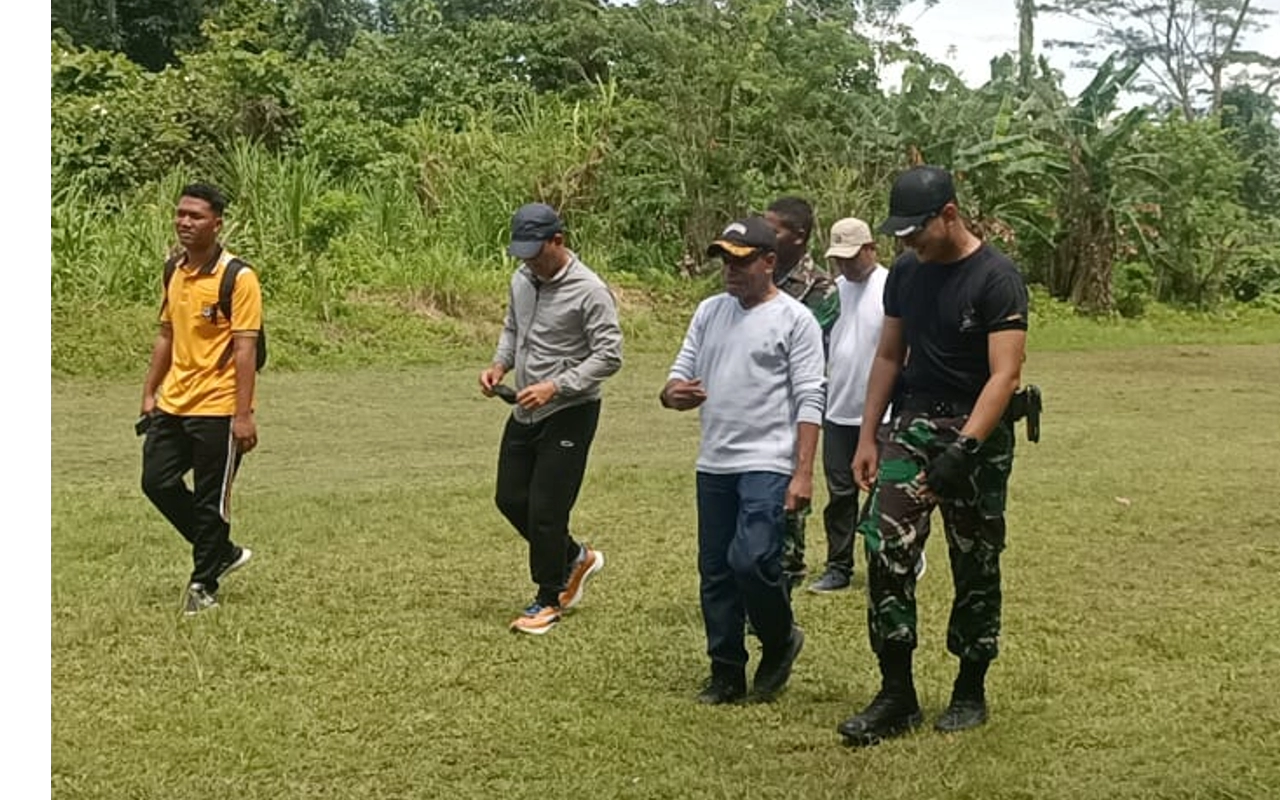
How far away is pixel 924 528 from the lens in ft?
13.9

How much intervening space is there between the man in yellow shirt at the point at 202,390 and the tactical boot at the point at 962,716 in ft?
8.51

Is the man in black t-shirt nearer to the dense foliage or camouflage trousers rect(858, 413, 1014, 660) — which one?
camouflage trousers rect(858, 413, 1014, 660)

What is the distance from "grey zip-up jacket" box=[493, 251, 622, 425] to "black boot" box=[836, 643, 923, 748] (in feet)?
4.96

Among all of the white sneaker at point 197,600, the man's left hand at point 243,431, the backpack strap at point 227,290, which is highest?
the backpack strap at point 227,290

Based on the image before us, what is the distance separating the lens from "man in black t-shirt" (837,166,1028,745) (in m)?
4.12

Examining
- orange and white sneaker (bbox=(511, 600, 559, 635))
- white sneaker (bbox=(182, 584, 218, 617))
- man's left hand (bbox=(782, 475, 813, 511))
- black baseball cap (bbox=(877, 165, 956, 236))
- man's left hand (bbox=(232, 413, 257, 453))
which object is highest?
black baseball cap (bbox=(877, 165, 956, 236))

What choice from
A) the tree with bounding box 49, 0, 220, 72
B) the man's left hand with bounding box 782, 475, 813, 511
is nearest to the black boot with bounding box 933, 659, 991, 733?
the man's left hand with bounding box 782, 475, 813, 511

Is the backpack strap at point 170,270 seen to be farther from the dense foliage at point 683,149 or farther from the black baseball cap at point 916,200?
the dense foliage at point 683,149

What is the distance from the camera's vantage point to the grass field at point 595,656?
13.1 ft

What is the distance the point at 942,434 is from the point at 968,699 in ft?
2.52

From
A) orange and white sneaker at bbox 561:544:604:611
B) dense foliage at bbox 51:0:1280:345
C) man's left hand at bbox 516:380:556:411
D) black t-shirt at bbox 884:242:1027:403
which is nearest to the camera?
black t-shirt at bbox 884:242:1027:403

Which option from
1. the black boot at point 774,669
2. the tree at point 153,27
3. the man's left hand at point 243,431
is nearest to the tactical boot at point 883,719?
the black boot at point 774,669

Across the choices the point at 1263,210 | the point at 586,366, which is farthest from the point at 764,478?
the point at 1263,210

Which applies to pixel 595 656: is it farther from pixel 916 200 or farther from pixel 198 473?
pixel 916 200
